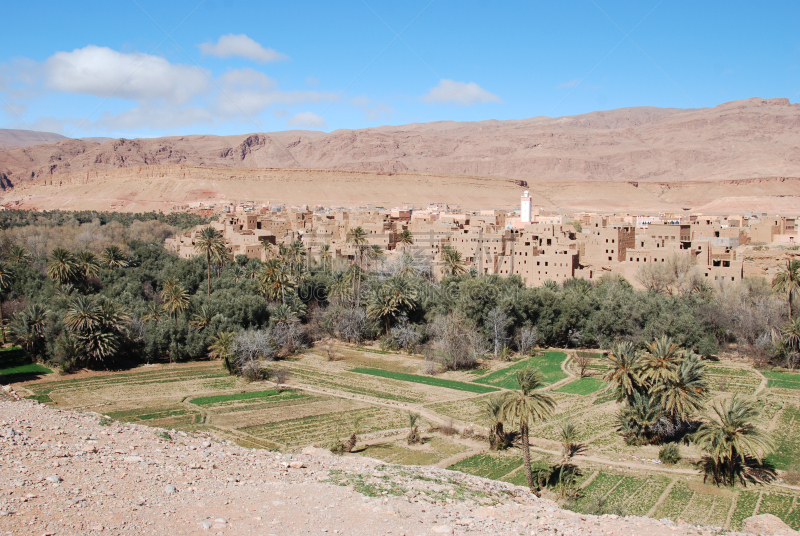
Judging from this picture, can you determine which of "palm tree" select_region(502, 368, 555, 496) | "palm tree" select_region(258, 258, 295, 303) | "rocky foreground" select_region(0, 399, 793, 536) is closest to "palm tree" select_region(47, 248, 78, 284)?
"palm tree" select_region(258, 258, 295, 303)

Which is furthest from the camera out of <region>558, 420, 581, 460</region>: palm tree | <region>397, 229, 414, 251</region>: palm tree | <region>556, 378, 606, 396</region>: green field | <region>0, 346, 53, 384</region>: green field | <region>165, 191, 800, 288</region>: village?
<region>397, 229, 414, 251</region>: palm tree

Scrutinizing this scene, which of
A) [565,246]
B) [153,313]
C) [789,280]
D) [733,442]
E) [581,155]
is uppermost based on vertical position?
[581,155]

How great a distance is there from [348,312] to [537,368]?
13.1m

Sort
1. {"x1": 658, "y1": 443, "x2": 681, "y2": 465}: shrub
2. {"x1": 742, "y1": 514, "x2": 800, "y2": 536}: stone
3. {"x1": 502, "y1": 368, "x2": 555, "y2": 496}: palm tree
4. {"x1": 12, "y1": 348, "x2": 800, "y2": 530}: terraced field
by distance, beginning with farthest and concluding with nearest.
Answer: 1. {"x1": 658, "y1": 443, "x2": 681, "y2": 465}: shrub
2. {"x1": 502, "y1": 368, "x2": 555, "y2": 496}: palm tree
3. {"x1": 12, "y1": 348, "x2": 800, "y2": 530}: terraced field
4. {"x1": 742, "y1": 514, "x2": 800, "y2": 536}: stone

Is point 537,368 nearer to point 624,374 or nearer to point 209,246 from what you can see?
point 624,374

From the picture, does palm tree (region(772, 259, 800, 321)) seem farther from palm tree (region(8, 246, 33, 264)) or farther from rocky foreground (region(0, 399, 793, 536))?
palm tree (region(8, 246, 33, 264))

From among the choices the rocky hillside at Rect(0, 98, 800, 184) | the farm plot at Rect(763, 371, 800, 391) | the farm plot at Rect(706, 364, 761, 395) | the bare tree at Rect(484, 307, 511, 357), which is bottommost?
the farm plot at Rect(706, 364, 761, 395)

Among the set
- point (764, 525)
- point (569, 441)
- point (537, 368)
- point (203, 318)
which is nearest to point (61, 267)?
point (203, 318)

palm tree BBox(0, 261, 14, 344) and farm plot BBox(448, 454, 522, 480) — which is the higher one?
palm tree BBox(0, 261, 14, 344)

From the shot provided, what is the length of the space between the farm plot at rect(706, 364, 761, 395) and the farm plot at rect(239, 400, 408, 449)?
15.2m

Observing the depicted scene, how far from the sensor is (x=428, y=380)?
107 feet

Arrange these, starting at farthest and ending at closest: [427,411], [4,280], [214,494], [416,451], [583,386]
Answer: [4,280], [583,386], [427,411], [416,451], [214,494]

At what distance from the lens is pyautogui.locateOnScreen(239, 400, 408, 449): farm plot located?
75.3 ft

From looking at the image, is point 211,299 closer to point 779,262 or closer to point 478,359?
point 478,359
